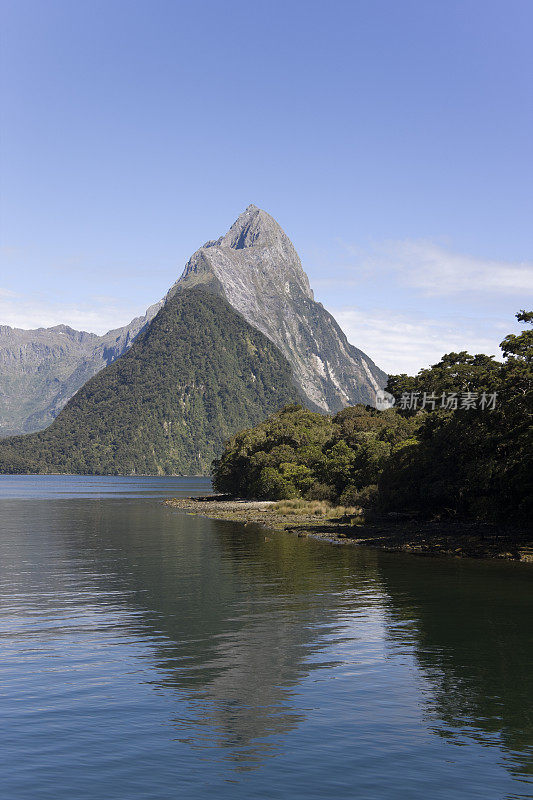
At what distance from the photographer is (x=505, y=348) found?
6281cm

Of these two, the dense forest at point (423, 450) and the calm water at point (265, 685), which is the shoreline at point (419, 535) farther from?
the calm water at point (265, 685)

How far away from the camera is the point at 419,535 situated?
218 ft

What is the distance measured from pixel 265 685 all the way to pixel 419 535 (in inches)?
1844

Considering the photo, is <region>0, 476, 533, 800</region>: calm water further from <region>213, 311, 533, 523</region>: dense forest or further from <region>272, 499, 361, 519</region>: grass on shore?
<region>272, 499, 361, 519</region>: grass on shore

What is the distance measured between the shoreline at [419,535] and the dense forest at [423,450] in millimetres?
2214

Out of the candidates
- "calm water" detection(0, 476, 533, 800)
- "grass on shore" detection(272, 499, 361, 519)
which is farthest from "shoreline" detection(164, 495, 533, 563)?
"calm water" detection(0, 476, 533, 800)

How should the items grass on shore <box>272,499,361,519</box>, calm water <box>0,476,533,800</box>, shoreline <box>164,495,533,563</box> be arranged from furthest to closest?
grass on shore <box>272,499,361,519</box> → shoreline <box>164,495,533,563</box> → calm water <box>0,476,533,800</box>

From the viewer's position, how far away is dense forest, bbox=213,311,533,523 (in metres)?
57.7

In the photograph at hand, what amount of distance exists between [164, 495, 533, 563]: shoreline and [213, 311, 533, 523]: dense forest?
2.21 metres

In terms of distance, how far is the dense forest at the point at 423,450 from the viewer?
189 ft

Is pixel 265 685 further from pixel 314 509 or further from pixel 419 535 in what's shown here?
pixel 314 509

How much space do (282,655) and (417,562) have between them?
29.2m

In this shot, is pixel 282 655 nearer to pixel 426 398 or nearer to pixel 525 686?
pixel 525 686

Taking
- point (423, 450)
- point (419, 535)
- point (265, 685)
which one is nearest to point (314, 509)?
point (423, 450)
